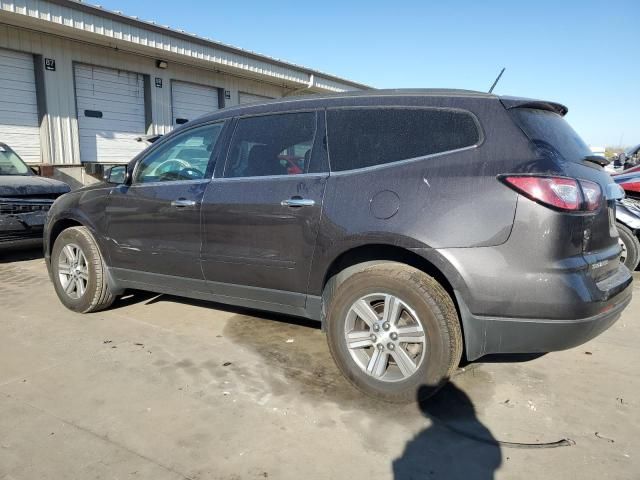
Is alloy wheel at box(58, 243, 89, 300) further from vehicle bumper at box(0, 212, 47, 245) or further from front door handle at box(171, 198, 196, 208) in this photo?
vehicle bumper at box(0, 212, 47, 245)

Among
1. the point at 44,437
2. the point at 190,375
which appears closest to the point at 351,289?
the point at 190,375

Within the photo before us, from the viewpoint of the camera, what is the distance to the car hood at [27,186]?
22.4ft

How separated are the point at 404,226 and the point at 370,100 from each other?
2.97 feet

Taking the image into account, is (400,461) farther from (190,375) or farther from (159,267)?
(159,267)

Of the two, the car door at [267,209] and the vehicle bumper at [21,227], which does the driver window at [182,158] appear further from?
the vehicle bumper at [21,227]

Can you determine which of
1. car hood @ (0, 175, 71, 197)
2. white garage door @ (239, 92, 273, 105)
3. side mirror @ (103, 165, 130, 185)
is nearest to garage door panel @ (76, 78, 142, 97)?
white garage door @ (239, 92, 273, 105)

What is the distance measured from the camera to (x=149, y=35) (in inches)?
464

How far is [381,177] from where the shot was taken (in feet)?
9.86

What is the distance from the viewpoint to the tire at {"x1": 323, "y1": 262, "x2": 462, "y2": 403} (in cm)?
283

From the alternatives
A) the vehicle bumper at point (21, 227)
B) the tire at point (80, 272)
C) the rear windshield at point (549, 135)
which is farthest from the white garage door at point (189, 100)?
the rear windshield at point (549, 135)

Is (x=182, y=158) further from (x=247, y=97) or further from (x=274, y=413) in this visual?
(x=247, y=97)

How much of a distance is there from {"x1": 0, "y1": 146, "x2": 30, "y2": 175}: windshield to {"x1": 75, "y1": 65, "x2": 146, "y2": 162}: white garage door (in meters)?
3.90

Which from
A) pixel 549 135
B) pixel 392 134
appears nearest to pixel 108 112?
pixel 392 134

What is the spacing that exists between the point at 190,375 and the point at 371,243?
1.54m
